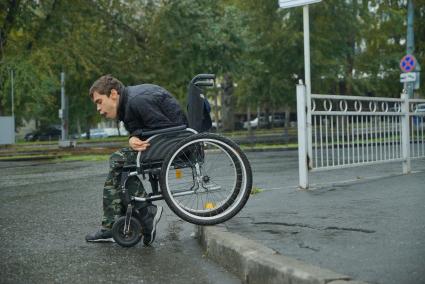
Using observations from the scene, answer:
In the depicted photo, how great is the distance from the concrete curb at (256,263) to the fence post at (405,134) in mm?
5192

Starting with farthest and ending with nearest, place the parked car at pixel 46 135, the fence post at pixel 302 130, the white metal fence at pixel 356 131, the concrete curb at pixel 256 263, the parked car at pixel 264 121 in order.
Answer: the parked car at pixel 264 121 → the parked car at pixel 46 135 → the white metal fence at pixel 356 131 → the fence post at pixel 302 130 → the concrete curb at pixel 256 263

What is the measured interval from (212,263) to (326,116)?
3801 millimetres

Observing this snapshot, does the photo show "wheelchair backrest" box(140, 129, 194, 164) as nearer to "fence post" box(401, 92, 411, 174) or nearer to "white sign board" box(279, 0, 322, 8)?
"white sign board" box(279, 0, 322, 8)

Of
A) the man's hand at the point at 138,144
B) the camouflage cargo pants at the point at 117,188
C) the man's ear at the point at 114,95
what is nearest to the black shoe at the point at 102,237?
the camouflage cargo pants at the point at 117,188

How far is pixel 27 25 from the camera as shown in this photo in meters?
23.6

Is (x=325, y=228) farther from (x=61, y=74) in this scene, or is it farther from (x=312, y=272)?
(x=61, y=74)

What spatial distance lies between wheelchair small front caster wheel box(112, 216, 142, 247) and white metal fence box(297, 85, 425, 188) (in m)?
3.09

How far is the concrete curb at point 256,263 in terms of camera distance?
314 cm

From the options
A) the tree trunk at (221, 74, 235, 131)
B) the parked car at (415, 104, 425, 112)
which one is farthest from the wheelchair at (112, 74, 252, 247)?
the tree trunk at (221, 74, 235, 131)

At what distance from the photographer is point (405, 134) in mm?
8984

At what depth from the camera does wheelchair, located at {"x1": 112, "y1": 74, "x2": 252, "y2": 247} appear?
4734 mm

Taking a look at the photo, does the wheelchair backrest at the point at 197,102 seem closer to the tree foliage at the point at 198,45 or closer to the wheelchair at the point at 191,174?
the wheelchair at the point at 191,174

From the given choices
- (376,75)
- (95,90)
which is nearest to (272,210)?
(95,90)

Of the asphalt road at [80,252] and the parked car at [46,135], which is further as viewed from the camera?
the parked car at [46,135]
